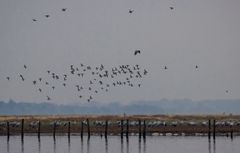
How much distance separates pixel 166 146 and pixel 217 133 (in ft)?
94.9

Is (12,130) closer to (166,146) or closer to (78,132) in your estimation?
(78,132)

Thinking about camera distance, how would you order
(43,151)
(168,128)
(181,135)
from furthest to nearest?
(168,128), (181,135), (43,151)

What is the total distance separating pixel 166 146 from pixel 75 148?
9.60m

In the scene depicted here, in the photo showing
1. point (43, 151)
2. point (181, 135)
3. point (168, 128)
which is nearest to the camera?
point (43, 151)

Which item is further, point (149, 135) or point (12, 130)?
point (12, 130)

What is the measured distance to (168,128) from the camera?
125438 millimetres

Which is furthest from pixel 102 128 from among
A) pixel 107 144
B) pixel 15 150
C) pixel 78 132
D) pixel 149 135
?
pixel 15 150

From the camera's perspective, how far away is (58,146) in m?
92.9

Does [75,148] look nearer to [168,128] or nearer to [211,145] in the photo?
[211,145]

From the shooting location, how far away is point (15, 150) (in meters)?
87.8

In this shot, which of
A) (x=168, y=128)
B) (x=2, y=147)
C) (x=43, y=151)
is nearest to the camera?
(x=43, y=151)

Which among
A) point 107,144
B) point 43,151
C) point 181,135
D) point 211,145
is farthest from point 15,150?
point 181,135

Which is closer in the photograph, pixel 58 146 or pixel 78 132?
pixel 58 146

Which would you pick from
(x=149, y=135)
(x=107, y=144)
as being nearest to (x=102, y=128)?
(x=149, y=135)
